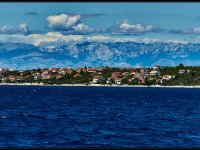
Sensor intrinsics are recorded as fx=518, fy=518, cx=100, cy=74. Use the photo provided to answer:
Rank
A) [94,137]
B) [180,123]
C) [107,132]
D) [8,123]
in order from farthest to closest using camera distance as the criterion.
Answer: [180,123] → [8,123] → [107,132] → [94,137]


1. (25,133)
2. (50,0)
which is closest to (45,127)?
(25,133)

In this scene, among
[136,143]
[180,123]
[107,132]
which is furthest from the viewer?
[180,123]

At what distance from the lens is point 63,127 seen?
4884 centimetres

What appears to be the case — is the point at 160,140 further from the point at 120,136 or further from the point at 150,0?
the point at 150,0

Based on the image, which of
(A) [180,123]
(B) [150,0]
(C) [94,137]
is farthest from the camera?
(A) [180,123]

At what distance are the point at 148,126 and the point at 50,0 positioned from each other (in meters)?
37.2

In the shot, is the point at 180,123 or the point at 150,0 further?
the point at 180,123

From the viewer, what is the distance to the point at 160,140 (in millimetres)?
39438

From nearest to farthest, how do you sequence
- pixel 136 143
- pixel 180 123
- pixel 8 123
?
pixel 136 143 → pixel 8 123 → pixel 180 123

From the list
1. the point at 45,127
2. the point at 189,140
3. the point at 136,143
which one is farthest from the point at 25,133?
the point at 189,140

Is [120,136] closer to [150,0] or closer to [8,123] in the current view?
[8,123]

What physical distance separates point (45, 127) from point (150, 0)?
34.7 metres

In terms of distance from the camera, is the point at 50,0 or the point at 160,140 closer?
the point at 50,0

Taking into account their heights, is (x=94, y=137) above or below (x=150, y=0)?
below
